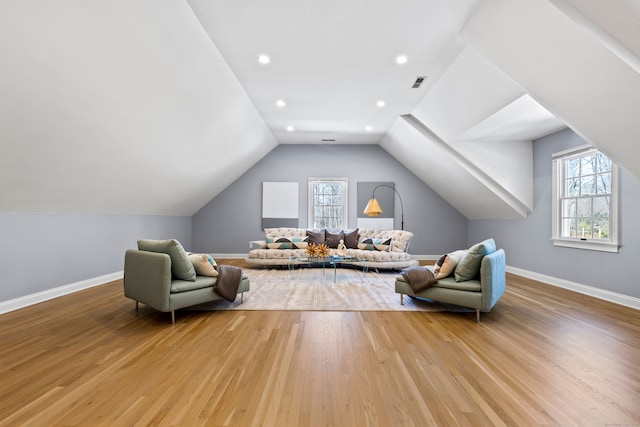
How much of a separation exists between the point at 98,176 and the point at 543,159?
23.9 feet

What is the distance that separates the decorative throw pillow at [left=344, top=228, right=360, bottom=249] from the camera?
6.89 meters

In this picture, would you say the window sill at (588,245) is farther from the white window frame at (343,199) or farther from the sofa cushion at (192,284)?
the sofa cushion at (192,284)

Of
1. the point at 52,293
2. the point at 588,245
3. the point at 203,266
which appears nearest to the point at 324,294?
the point at 203,266

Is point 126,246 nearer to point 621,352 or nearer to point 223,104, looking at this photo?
point 223,104

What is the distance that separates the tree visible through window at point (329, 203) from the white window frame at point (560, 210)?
4.65 metres

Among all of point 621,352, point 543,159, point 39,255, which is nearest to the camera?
point 621,352

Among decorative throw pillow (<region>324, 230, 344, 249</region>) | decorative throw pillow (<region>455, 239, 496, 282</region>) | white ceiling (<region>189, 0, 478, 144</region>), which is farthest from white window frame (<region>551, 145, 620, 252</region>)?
decorative throw pillow (<region>324, 230, 344, 249</region>)

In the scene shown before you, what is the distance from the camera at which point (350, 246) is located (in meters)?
6.89

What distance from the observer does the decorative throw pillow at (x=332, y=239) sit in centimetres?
693

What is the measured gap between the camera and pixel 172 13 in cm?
291

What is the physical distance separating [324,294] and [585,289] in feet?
12.8

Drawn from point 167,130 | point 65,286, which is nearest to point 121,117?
point 167,130

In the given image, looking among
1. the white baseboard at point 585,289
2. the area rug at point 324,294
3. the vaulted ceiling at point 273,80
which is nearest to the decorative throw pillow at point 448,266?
the area rug at point 324,294

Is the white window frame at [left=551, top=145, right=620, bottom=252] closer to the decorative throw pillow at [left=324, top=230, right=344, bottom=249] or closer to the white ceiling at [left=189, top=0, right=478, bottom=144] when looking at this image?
the white ceiling at [left=189, top=0, right=478, bottom=144]
